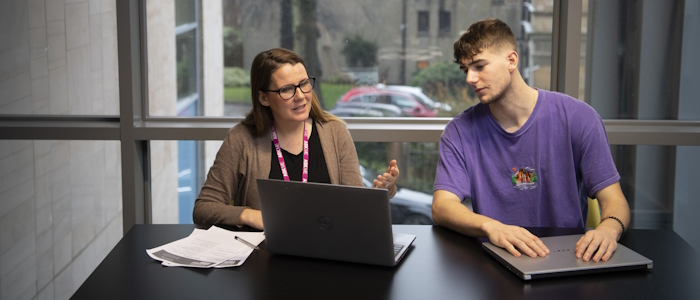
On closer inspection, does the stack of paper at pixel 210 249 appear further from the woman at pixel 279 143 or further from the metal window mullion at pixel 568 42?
the metal window mullion at pixel 568 42

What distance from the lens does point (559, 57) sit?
3.36 m

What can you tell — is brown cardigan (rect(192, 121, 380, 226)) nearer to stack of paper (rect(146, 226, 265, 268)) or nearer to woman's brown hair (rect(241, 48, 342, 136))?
woman's brown hair (rect(241, 48, 342, 136))

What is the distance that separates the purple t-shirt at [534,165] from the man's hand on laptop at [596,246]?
18.7 inches

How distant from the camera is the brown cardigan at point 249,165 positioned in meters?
2.55

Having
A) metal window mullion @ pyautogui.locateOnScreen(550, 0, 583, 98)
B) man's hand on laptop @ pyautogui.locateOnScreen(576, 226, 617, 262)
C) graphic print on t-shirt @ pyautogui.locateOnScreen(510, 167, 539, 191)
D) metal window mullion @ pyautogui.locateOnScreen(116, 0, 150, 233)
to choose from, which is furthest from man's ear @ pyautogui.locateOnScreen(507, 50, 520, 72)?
metal window mullion @ pyautogui.locateOnScreen(116, 0, 150, 233)

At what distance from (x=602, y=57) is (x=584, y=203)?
4.03 feet

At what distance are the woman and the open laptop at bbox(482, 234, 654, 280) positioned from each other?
0.69m

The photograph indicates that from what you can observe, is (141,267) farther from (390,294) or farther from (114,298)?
(390,294)

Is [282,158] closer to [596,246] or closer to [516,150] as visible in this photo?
[516,150]

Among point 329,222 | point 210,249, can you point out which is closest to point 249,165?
point 210,249

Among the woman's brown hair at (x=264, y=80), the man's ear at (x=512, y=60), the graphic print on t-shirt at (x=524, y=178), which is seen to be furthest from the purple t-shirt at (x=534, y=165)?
the woman's brown hair at (x=264, y=80)

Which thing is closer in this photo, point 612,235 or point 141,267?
point 141,267

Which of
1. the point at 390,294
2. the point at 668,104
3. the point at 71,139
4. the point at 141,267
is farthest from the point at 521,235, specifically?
the point at 71,139

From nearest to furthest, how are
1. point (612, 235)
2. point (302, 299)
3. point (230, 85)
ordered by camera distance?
point (302, 299) < point (612, 235) < point (230, 85)
